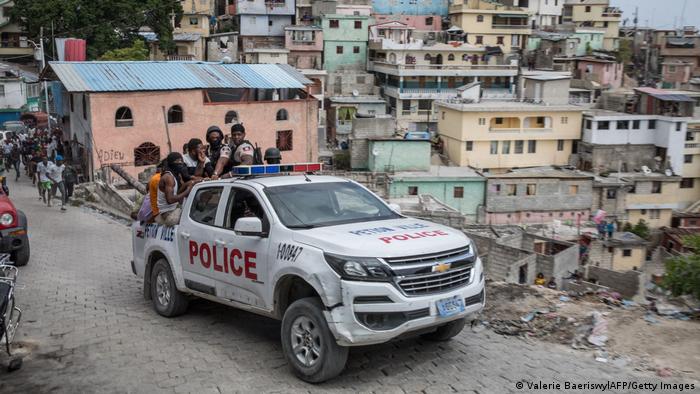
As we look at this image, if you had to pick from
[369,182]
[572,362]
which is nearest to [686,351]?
[572,362]

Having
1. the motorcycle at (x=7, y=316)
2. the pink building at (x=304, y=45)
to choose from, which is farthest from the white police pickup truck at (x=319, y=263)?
the pink building at (x=304, y=45)

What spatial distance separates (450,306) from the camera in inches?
233

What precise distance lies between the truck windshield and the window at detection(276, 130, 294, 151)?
26471 mm

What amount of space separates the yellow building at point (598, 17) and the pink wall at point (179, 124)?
142 ft

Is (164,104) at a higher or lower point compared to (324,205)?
higher

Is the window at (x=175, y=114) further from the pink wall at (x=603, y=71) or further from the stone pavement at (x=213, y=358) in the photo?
the pink wall at (x=603, y=71)

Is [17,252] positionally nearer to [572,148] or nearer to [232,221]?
[232,221]

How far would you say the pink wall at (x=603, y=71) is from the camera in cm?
5494

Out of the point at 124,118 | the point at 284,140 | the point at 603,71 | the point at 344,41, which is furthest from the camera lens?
the point at 603,71

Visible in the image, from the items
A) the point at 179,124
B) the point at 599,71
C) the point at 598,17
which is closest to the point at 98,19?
the point at 179,124

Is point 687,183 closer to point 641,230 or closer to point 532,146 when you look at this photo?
point 641,230

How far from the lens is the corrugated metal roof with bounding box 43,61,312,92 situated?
89.4ft

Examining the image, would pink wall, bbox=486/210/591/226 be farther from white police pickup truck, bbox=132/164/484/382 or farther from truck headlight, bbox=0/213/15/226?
white police pickup truck, bbox=132/164/484/382

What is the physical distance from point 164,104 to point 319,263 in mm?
25052
